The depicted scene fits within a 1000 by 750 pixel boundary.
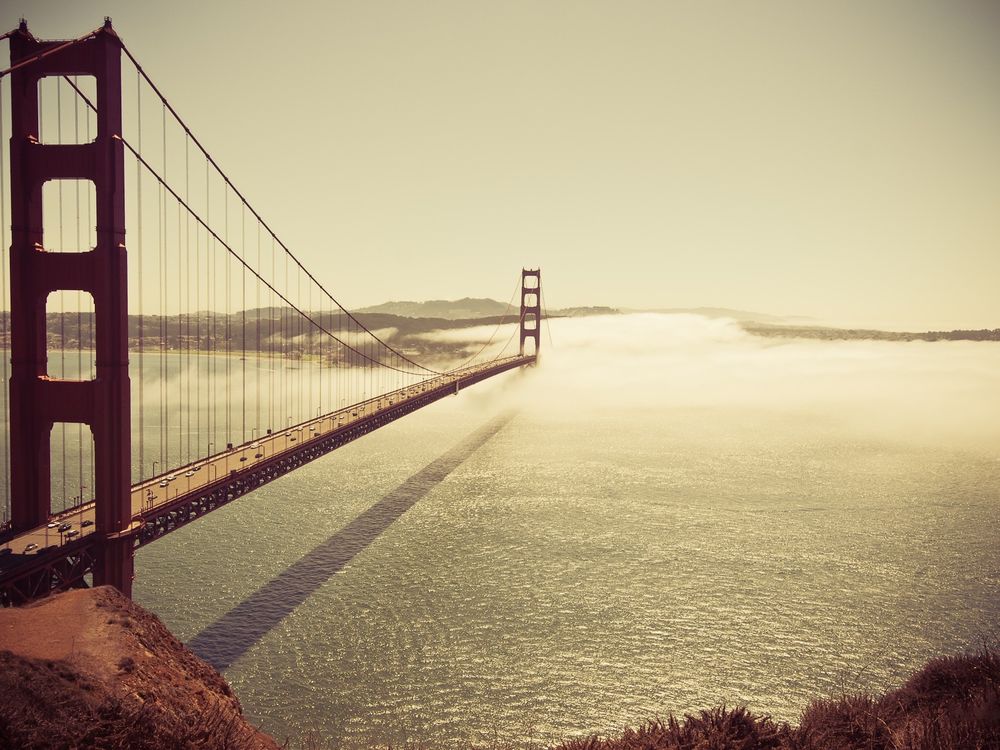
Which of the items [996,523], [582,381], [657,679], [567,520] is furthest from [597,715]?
[582,381]

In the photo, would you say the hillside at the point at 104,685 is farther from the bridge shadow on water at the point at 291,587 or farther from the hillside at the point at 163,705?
the bridge shadow on water at the point at 291,587

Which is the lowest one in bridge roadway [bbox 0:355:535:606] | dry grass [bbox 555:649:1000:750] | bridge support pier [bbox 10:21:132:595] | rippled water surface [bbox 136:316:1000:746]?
rippled water surface [bbox 136:316:1000:746]

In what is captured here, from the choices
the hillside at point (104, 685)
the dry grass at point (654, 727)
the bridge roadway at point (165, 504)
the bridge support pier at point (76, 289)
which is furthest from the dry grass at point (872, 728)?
the bridge support pier at point (76, 289)

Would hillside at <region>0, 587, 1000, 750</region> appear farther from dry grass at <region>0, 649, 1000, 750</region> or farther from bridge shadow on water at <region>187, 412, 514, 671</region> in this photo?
bridge shadow on water at <region>187, 412, 514, 671</region>

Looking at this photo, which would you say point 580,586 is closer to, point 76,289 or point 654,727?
point 654,727

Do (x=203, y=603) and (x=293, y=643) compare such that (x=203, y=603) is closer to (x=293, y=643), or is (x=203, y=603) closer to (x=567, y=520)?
(x=293, y=643)

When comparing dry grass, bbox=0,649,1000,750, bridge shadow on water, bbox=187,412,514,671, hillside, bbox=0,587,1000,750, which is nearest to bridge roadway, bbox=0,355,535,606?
hillside, bbox=0,587,1000,750
